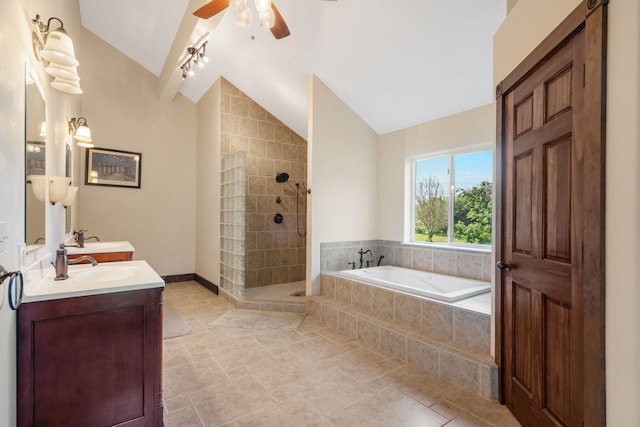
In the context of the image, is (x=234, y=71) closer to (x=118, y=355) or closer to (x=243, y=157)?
(x=243, y=157)

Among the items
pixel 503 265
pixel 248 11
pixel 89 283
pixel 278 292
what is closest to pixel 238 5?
pixel 248 11

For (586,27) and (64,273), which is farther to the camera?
(64,273)

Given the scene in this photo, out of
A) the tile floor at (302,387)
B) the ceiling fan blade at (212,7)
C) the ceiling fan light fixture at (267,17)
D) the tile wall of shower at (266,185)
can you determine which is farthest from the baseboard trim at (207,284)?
the ceiling fan light fixture at (267,17)

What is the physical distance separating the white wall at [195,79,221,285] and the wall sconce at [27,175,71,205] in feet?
8.20

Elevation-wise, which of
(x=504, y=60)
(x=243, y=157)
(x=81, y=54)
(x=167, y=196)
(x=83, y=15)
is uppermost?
(x=83, y=15)

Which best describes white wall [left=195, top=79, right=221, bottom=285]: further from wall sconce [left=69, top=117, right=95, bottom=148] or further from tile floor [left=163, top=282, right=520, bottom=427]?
tile floor [left=163, top=282, right=520, bottom=427]

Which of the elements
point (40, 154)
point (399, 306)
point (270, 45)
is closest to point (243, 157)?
point (270, 45)

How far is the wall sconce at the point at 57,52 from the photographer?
1643mm

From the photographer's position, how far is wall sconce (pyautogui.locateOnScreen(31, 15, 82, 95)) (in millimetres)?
1643

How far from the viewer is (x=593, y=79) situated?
1227mm

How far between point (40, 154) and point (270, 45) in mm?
2713

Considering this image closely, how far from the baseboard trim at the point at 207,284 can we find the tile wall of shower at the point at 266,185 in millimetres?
437

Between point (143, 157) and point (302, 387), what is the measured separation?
15.4 ft

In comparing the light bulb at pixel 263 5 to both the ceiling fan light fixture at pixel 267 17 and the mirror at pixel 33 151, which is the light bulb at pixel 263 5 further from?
the mirror at pixel 33 151
